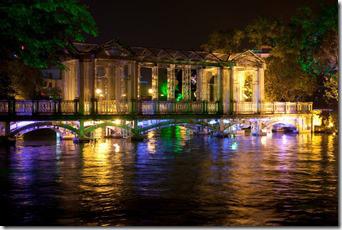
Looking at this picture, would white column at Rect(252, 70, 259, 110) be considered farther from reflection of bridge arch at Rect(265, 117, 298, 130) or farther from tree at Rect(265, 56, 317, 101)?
tree at Rect(265, 56, 317, 101)

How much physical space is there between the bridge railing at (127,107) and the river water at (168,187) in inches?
120

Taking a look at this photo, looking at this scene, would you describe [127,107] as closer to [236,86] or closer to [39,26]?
[236,86]

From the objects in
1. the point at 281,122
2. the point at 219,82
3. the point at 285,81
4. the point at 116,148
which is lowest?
the point at 116,148

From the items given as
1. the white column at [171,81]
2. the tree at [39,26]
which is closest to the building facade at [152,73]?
the white column at [171,81]

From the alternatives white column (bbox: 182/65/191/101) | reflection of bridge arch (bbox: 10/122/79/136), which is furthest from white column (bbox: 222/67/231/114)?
reflection of bridge arch (bbox: 10/122/79/136)

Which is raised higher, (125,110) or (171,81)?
(171,81)

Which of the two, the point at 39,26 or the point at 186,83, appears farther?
the point at 186,83

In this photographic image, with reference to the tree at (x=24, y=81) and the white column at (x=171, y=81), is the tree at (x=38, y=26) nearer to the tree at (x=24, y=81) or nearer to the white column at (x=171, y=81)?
Answer: the tree at (x=24, y=81)

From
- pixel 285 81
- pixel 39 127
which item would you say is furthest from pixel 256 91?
pixel 39 127

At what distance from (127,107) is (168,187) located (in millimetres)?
19168

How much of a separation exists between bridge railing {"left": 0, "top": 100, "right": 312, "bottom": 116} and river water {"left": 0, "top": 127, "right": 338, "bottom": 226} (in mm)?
3037

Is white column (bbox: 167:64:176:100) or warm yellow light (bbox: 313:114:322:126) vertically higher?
white column (bbox: 167:64:176:100)

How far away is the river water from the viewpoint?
13.2 m

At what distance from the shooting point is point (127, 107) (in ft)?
120
